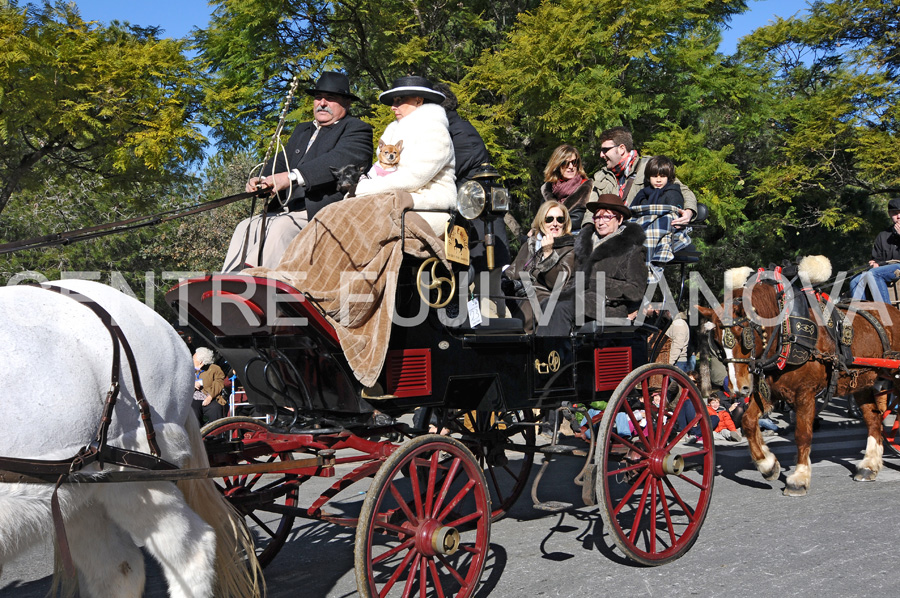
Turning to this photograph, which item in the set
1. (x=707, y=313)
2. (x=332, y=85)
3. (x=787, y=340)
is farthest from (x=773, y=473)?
(x=332, y=85)

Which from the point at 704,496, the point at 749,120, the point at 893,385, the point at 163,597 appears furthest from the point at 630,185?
the point at 749,120

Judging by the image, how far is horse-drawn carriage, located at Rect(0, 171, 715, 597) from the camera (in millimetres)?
3025

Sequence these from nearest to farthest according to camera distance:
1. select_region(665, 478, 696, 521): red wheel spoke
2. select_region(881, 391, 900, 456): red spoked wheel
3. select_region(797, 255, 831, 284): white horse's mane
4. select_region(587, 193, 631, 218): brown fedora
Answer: select_region(665, 478, 696, 521): red wheel spoke, select_region(587, 193, 631, 218): brown fedora, select_region(797, 255, 831, 284): white horse's mane, select_region(881, 391, 900, 456): red spoked wheel

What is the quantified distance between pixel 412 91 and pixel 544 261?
5.33 ft

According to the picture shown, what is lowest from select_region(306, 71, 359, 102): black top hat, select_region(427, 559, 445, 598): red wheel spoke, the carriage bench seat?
select_region(427, 559, 445, 598): red wheel spoke

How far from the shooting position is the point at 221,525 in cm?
331

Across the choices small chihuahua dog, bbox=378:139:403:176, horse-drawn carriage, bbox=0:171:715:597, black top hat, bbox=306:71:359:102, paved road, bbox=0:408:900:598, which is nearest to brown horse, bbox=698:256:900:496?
paved road, bbox=0:408:900:598

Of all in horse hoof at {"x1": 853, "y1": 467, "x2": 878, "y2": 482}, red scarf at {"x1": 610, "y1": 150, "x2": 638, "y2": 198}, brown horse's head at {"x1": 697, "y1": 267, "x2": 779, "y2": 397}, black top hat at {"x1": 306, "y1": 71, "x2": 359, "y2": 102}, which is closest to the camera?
black top hat at {"x1": 306, "y1": 71, "x2": 359, "y2": 102}

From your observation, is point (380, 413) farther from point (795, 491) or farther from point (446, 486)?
point (795, 491)

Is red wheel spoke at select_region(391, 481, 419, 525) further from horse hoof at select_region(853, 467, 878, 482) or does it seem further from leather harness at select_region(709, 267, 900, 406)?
horse hoof at select_region(853, 467, 878, 482)

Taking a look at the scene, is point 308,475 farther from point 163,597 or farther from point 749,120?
point 749,120

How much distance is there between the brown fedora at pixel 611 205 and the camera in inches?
211

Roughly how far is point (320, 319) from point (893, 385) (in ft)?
19.6

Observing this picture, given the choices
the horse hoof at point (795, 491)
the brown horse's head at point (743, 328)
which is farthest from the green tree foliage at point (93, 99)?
the horse hoof at point (795, 491)
